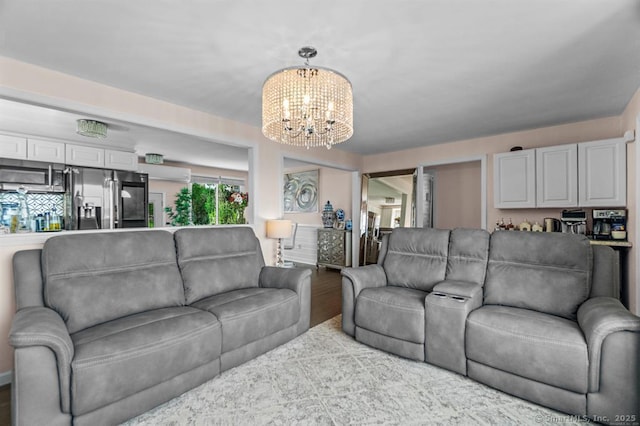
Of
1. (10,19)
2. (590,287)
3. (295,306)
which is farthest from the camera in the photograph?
(295,306)

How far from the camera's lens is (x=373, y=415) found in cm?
186

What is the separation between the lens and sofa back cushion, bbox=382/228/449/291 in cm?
299

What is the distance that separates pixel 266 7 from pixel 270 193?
2.73 metres

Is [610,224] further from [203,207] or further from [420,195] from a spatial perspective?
[203,207]

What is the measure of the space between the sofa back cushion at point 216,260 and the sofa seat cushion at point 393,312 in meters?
1.20

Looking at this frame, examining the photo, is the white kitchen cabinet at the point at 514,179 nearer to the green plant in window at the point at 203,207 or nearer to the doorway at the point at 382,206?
the doorway at the point at 382,206

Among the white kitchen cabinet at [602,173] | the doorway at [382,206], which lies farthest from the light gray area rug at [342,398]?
the doorway at [382,206]

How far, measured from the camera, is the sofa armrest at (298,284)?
2989 mm

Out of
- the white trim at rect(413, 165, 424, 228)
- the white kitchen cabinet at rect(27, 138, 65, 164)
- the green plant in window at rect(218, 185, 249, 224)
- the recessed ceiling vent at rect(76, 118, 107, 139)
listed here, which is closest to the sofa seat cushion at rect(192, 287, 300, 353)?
the green plant in window at rect(218, 185, 249, 224)

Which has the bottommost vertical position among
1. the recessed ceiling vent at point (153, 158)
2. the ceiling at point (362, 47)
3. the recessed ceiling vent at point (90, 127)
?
the recessed ceiling vent at point (90, 127)

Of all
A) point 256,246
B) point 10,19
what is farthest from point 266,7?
point 256,246

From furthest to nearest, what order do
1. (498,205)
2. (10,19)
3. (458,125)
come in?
1. (498,205)
2. (458,125)
3. (10,19)

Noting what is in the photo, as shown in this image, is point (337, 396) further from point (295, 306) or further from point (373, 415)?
point (295, 306)

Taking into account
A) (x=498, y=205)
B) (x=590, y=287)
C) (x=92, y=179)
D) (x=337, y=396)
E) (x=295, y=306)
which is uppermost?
(x=92, y=179)
